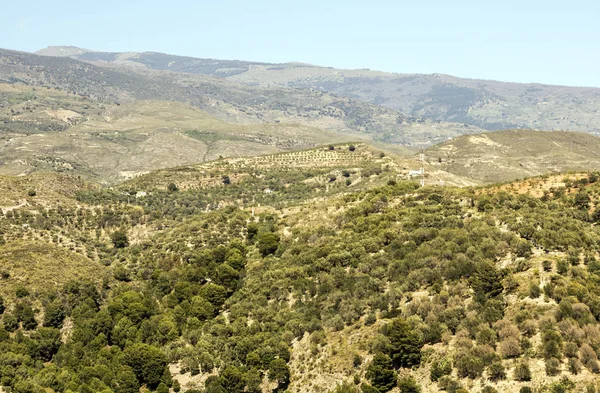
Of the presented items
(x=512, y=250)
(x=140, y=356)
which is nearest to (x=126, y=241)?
(x=140, y=356)

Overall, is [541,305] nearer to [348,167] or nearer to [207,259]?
[207,259]

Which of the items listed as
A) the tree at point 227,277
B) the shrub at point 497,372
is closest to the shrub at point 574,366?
the shrub at point 497,372

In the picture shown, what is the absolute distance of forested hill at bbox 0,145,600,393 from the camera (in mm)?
40531

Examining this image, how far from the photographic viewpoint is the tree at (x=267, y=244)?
77.6m

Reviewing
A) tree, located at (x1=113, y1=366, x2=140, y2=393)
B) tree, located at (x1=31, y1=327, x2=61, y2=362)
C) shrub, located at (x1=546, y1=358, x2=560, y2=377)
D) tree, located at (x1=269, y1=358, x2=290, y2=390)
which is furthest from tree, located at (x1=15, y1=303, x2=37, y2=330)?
shrub, located at (x1=546, y1=358, x2=560, y2=377)

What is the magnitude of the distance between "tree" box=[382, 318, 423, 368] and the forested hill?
0.11 metres

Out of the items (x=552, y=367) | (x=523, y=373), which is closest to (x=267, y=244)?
(x=523, y=373)

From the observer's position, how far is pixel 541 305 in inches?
1663

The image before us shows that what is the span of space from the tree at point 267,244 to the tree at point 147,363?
25234mm

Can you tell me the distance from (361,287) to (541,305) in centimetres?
1785

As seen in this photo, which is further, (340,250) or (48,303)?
(48,303)

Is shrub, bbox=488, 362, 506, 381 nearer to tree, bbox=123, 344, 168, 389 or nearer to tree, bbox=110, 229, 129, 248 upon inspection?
tree, bbox=123, 344, 168, 389

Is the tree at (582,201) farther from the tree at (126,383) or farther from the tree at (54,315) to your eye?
the tree at (54,315)

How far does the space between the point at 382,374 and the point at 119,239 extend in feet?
228
